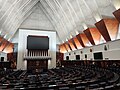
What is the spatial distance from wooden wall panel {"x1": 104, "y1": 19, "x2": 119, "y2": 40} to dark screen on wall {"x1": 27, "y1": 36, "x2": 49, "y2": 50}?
14800 mm

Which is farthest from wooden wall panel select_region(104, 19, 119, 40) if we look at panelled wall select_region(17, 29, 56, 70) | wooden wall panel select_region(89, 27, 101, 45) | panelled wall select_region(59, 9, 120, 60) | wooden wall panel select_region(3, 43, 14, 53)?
wooden wall panel select_region(3, 43, 14, 53)

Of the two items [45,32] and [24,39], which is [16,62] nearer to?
[24,39]

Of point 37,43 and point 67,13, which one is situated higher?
point 67,13

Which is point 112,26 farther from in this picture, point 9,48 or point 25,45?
point 9,48

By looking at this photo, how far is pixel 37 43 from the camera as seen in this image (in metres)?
24.3

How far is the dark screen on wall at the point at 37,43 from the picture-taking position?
24084 millimetres

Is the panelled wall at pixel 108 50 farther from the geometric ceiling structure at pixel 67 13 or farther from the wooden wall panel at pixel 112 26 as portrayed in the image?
the geometric ceiling structure at pixel 67 13

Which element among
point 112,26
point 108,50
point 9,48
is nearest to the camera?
point 112,26

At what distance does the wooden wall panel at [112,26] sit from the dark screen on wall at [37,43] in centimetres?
1480

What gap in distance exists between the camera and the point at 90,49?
18078 millimetres

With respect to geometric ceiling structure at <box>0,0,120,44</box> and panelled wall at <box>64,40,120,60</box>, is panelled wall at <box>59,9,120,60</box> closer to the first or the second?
panelled wall at <box>64,40,120,60</box>

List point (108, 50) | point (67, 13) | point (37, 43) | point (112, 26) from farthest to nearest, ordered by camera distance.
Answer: point (37, 43) < point (67, 13) < point (108, 50) < point (112, 26)

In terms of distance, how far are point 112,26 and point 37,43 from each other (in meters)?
15.5

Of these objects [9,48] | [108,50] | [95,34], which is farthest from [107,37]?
[9,48]
